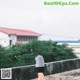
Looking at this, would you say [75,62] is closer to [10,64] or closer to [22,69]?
[10,64]

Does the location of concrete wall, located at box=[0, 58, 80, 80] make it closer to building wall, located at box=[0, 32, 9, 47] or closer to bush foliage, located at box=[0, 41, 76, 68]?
bush foliage, located at box=[0, 41, 76, 68]

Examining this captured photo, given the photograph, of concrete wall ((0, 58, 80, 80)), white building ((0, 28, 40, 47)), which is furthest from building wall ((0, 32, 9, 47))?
concrete wall ((0, 58, 80, 80))

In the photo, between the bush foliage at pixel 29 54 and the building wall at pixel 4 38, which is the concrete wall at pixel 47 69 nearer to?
the bush foliage at pixel 29 54

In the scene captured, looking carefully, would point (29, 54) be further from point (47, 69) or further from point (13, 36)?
point (13, 36)

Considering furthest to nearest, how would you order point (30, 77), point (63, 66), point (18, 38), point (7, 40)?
point (18, 38)
point (7, 40)
point (63, 66)
point (30, 77)

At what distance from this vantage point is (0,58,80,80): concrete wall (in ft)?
43.3

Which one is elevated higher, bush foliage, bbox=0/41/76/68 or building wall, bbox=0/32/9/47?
building wall, bbox=0/32/9/47

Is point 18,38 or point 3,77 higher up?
point 18,38

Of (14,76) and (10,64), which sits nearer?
(14,76)

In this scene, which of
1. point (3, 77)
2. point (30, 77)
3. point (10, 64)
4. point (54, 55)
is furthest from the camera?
point (54, 55)

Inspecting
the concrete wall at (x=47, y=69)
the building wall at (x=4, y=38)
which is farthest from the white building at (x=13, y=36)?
the concrete wall at (x=47, y=69)

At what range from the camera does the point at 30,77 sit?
14.1 metres

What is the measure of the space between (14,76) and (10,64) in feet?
20.2

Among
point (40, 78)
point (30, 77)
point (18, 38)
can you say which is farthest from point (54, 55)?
point (18, 38)
